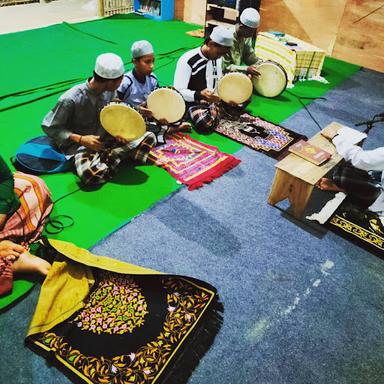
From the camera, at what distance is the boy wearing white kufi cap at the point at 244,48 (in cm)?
416

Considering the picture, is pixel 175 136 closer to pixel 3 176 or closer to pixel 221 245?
pixel 221 245

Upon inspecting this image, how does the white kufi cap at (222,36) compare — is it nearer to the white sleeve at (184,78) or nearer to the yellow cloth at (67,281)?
the white sleeve at (184,78)

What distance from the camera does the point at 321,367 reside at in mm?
1964

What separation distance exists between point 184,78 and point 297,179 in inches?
66.9

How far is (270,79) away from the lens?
4.55 meters

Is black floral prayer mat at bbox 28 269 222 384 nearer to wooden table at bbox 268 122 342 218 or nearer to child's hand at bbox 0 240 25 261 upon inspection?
child's hand at bbox 0 240 25 261

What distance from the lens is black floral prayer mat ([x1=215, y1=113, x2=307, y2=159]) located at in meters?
3.74

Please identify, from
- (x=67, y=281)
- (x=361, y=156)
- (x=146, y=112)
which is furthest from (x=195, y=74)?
(x=67, y=281)

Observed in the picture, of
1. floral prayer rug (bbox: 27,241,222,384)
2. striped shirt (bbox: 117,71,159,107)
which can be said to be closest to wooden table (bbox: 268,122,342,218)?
floral prayer rug (bbox: 27,241,222,384)

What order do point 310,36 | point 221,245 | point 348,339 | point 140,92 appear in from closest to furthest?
point 348,339 → point 221,245 → point 140,92 → point 310,36

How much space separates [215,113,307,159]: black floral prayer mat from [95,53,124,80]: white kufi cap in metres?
1.57

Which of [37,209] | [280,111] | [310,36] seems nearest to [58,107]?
[37,209]

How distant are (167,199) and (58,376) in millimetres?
1510

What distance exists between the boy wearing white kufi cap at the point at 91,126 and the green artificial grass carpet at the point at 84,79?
0.57ft
